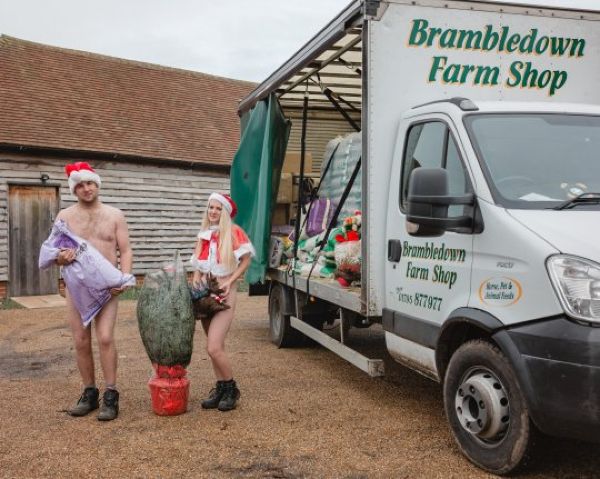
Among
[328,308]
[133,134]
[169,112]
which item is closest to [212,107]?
[169,112]

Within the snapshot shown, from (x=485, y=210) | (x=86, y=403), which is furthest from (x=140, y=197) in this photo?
(x=485, y=210)

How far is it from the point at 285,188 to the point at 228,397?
4013mm

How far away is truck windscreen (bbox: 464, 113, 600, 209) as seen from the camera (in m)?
3.91

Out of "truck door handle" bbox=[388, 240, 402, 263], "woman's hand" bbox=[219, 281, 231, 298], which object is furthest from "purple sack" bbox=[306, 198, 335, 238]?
"truck door handle" bbox=[388, 240, 402, 263]

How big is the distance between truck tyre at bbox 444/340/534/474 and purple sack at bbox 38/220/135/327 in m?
2.59

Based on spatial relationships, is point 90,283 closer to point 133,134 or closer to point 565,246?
point 565,246

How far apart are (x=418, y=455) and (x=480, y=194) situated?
1.65m

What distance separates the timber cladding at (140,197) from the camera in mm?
15078

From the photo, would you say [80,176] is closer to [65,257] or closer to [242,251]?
[65,257]

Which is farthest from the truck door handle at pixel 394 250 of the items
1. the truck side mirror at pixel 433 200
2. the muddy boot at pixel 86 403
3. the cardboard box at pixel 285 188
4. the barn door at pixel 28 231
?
the barn door at pixel 28 231

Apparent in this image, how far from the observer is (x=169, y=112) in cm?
1948

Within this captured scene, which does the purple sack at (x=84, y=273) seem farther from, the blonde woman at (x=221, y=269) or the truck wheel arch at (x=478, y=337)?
the truck wheel arch at (x=478, y=337)

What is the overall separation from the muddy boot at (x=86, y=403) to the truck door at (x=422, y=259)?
7.70ft

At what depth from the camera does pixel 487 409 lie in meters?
3.71
